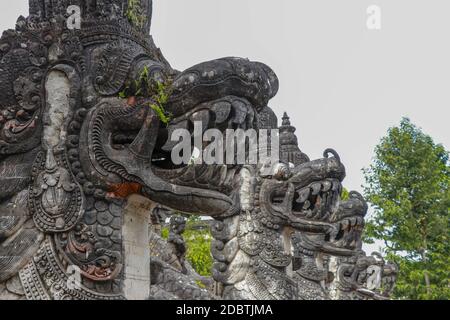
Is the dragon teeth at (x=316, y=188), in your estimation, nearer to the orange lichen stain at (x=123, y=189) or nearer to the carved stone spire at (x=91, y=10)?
the carved stone spire at (x=91, y=10)

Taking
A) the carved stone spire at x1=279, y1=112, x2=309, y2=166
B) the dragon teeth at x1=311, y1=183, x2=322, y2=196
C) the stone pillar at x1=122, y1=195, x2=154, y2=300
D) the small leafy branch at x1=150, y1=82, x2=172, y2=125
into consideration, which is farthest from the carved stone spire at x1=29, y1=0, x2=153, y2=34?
the carved stone spire at x1=279, y1=112, x2=309, y2=166

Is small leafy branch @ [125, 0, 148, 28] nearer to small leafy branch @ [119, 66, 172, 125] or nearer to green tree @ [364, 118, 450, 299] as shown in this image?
small leafy branch @ [119, 66, 172, 125]

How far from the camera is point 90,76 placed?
7133 millimetres

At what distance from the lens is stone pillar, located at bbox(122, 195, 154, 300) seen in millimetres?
6932

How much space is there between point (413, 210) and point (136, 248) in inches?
928

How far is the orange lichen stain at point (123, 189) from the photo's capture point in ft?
22.5

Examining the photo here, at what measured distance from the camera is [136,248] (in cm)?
707

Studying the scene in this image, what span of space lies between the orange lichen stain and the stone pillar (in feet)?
0.28

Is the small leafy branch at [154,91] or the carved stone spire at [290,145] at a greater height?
the carved stone spire at [290,145]

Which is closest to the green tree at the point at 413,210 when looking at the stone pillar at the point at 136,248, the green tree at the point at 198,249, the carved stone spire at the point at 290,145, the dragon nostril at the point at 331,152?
the green tree at the point at 198,249

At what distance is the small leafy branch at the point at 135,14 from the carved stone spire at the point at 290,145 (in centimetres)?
1092

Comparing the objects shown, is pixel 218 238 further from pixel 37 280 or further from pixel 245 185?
pixel 37 280
